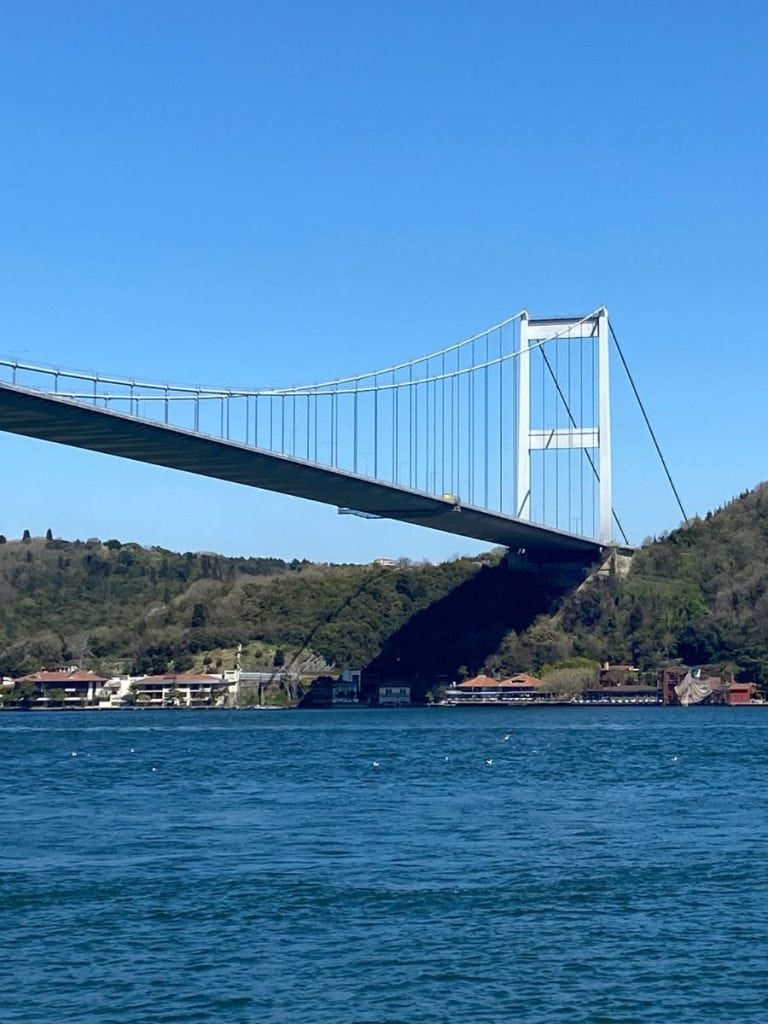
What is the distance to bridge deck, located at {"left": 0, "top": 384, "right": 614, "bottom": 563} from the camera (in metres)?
33.7

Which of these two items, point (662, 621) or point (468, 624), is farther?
point (468, 624)

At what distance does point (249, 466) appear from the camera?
132ft

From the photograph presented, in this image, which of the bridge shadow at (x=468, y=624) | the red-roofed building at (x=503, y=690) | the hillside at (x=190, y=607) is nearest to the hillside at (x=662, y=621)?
the bridge shadow at (x=468, y=624)

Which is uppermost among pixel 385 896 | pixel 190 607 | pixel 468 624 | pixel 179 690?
pixel 190 607

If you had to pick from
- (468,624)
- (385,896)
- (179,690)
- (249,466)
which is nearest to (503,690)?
(468,624)

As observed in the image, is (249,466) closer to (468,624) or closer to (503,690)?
(503,690)

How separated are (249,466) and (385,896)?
92.0 feet

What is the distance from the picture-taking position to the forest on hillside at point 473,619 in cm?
5719

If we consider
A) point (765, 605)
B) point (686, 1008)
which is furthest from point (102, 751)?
point (765, 605)

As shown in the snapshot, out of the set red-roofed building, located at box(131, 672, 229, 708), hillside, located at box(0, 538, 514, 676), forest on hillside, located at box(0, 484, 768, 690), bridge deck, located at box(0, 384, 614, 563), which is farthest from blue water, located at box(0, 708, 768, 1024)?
red-roofed building, located at box(131, 672, 229, 708)

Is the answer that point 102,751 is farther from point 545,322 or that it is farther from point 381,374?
point 545,322

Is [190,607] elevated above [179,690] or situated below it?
above

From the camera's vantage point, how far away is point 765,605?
190 feet

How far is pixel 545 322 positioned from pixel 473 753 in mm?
29795
